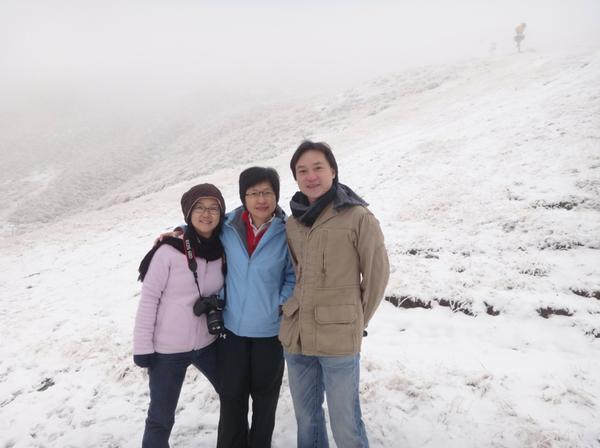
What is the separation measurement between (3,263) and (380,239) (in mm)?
17660

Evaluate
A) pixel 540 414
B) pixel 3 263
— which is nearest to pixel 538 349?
pixel 540 414

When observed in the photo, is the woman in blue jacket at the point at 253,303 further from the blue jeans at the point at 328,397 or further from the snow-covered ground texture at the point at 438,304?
the snow-covered ground texture at the point at 438,304

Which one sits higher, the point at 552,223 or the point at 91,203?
the point at 91,203

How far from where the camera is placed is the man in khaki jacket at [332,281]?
2846mm

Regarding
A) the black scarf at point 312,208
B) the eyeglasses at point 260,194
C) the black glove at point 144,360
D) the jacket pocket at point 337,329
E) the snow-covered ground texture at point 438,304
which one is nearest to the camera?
the jacket pocket at point 337,329

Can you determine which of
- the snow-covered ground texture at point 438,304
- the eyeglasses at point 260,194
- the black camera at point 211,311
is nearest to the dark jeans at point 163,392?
the black camera at point 211,311

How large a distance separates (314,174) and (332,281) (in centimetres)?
98

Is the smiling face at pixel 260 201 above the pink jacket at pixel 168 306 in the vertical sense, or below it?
above

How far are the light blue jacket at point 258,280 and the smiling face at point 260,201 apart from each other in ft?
0.44

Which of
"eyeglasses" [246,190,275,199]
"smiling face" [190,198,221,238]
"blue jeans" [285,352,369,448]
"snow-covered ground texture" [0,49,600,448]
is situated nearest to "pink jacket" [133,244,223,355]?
"smiling face" [190,198,221,238]

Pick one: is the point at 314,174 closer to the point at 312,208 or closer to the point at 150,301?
the point at 312,208

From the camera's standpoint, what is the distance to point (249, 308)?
330cm

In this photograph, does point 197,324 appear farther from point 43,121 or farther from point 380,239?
point 43,121

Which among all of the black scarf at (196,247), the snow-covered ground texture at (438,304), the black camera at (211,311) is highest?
the black scarf at (196,247)
